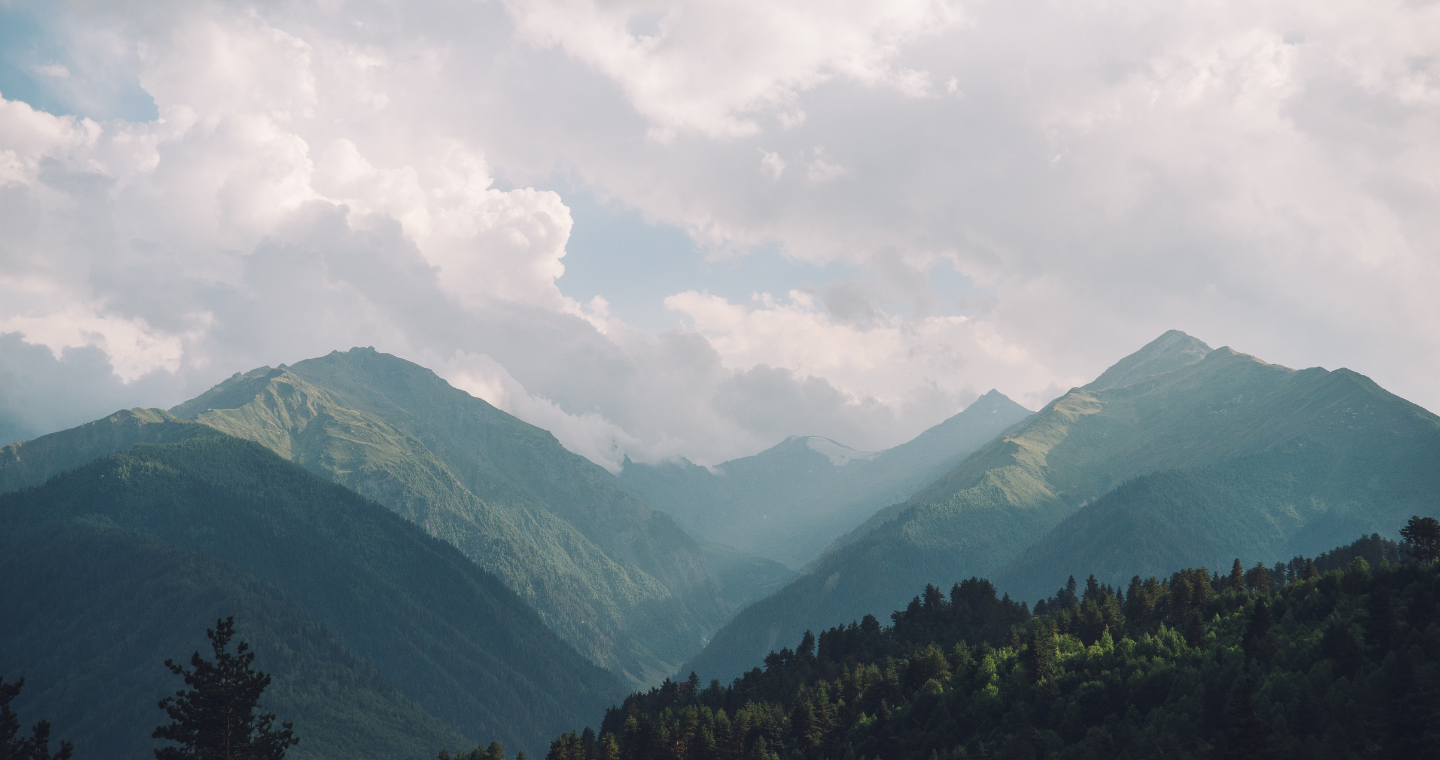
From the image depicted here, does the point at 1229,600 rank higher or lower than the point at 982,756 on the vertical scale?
higher

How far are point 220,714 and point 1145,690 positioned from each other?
120 metres

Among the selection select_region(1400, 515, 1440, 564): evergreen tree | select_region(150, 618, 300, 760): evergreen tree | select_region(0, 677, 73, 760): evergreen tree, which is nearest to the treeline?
select_region(1400, 515, 1440, 564): evergreen tree

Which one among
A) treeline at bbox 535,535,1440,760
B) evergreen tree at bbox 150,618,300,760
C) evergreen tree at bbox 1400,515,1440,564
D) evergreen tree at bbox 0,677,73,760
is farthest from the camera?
evergreen tree at bbox 1400,515,1440,564

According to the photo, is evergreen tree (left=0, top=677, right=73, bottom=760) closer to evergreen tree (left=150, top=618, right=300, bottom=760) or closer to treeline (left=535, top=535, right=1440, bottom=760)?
evergreen tree (left=150, top=618, right=300, bottom=760)

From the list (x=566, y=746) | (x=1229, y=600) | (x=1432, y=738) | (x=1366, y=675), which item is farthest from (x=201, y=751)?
(x=1229, y=600)

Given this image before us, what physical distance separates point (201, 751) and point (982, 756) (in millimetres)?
101225

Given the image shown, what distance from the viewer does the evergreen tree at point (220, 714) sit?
254 feet

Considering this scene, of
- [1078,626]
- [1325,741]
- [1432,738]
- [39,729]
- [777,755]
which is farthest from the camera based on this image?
[1078,626]

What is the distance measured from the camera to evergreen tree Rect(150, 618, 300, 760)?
254 ft

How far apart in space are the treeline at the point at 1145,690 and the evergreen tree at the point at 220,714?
261ft

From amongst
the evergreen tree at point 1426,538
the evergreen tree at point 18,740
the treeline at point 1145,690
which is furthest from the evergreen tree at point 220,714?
the evergreen tree at point 1426,538

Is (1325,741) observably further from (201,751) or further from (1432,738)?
(201,751)

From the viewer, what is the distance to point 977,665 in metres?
154

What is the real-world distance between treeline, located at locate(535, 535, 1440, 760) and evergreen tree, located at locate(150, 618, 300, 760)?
79.7 meters
